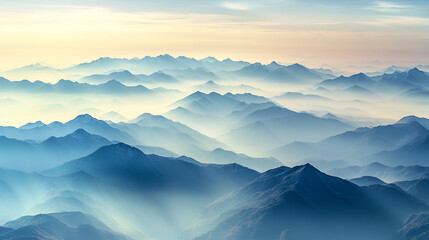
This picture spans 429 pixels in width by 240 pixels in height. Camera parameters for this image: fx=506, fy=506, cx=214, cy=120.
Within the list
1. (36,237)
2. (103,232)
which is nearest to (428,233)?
(103,232)

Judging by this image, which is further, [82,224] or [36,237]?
[82,224]

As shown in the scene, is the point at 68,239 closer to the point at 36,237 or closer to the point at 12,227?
the point at 36,237

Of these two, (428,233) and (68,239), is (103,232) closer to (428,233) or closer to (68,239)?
(68,239)

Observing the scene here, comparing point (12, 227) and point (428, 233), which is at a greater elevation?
point (12, 227)

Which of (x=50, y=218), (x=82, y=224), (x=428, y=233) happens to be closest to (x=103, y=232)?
(x=82, y=224)

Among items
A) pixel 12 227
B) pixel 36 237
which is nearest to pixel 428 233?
pixel 36 237

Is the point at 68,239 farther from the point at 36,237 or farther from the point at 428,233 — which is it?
the point at 428,233

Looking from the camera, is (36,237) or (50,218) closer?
(36,237)
